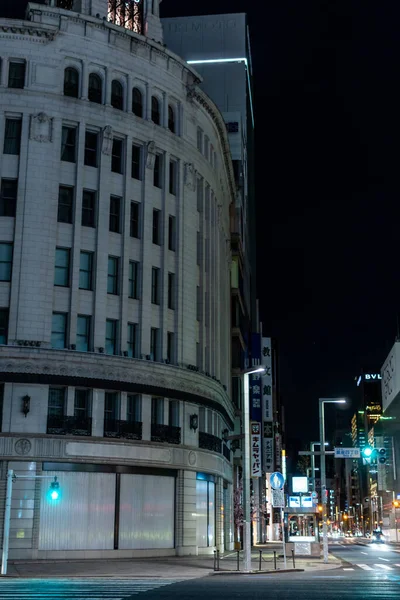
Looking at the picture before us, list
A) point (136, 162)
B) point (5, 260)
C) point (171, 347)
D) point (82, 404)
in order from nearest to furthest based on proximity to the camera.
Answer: point (82, 404), point (5, 260), point (171, 347), point (136, 162)

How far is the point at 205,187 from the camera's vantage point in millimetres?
61031

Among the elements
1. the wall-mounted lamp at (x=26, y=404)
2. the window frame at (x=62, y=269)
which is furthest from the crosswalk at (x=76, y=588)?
the window frame at (x=62, y=269)

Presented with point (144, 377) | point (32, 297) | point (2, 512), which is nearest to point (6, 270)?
point (32, 297)

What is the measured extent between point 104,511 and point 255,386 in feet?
149

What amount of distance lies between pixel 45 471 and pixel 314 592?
2348 centimetres

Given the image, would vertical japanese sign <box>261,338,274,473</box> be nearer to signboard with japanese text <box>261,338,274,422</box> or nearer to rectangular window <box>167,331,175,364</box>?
signboard with japanese text <box>261,338,274,422</box>

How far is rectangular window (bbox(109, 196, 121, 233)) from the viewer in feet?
168

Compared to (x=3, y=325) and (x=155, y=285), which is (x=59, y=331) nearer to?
(x=3, y=325)

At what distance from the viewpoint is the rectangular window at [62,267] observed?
4819cm

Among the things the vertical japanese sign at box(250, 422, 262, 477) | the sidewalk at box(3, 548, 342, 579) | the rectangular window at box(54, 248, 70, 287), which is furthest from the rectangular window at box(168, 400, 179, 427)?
the rectangular window at box(54, 248, 70, 287)

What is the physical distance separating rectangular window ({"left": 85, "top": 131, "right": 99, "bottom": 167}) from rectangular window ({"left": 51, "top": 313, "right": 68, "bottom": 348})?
35.0ft

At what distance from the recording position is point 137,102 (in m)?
54.4

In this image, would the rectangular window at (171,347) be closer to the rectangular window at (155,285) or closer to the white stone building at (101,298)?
the white stone building at (101,298)

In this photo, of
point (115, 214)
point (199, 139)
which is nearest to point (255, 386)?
point (199, 139)
